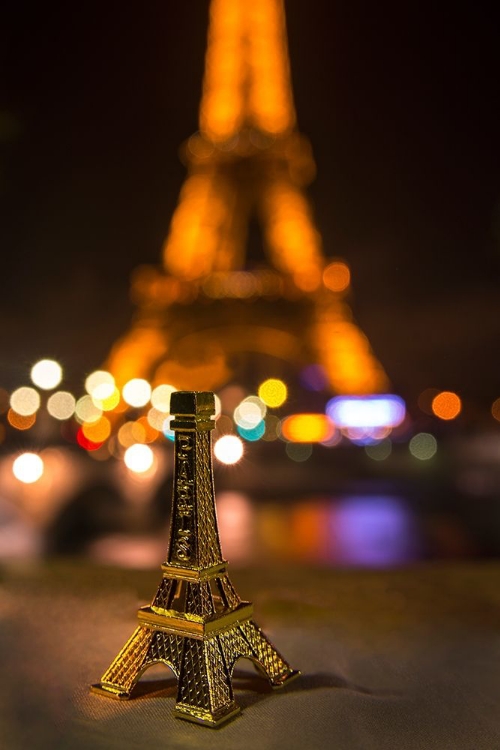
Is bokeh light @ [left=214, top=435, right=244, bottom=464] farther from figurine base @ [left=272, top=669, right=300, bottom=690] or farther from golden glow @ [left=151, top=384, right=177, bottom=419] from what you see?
figurine base @ [left=272, top=669, right=300, bottom=690]

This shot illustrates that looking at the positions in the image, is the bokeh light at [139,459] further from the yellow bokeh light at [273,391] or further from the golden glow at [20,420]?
the yellow bokeh light at [273,391]

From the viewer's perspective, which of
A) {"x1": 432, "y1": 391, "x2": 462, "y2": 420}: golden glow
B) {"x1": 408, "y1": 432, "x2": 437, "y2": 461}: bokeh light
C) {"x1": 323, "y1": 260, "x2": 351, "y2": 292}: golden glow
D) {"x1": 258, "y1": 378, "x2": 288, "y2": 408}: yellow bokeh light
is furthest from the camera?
{"x1": 432, "y1": 391, "x2": 462, "y2": 420}: golden glow

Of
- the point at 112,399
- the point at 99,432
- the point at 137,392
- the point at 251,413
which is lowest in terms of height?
the point at 99,432

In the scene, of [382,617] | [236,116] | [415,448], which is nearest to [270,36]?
[236,116]

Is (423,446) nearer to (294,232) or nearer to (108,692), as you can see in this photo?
(294,232)

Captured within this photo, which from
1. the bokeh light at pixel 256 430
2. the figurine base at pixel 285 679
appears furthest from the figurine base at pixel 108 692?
the bokeh light at pixel 256 430

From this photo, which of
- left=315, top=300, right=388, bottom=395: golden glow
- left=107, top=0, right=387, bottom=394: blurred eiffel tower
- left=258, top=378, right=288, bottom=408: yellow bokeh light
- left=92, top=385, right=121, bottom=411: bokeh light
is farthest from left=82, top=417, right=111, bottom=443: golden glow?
left=315, top=300, right=388, bottom=395: golden glow

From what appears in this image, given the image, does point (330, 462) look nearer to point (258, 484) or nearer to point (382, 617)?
point (258, 484)

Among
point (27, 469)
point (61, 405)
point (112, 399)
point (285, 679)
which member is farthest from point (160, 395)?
point (285, 679)
